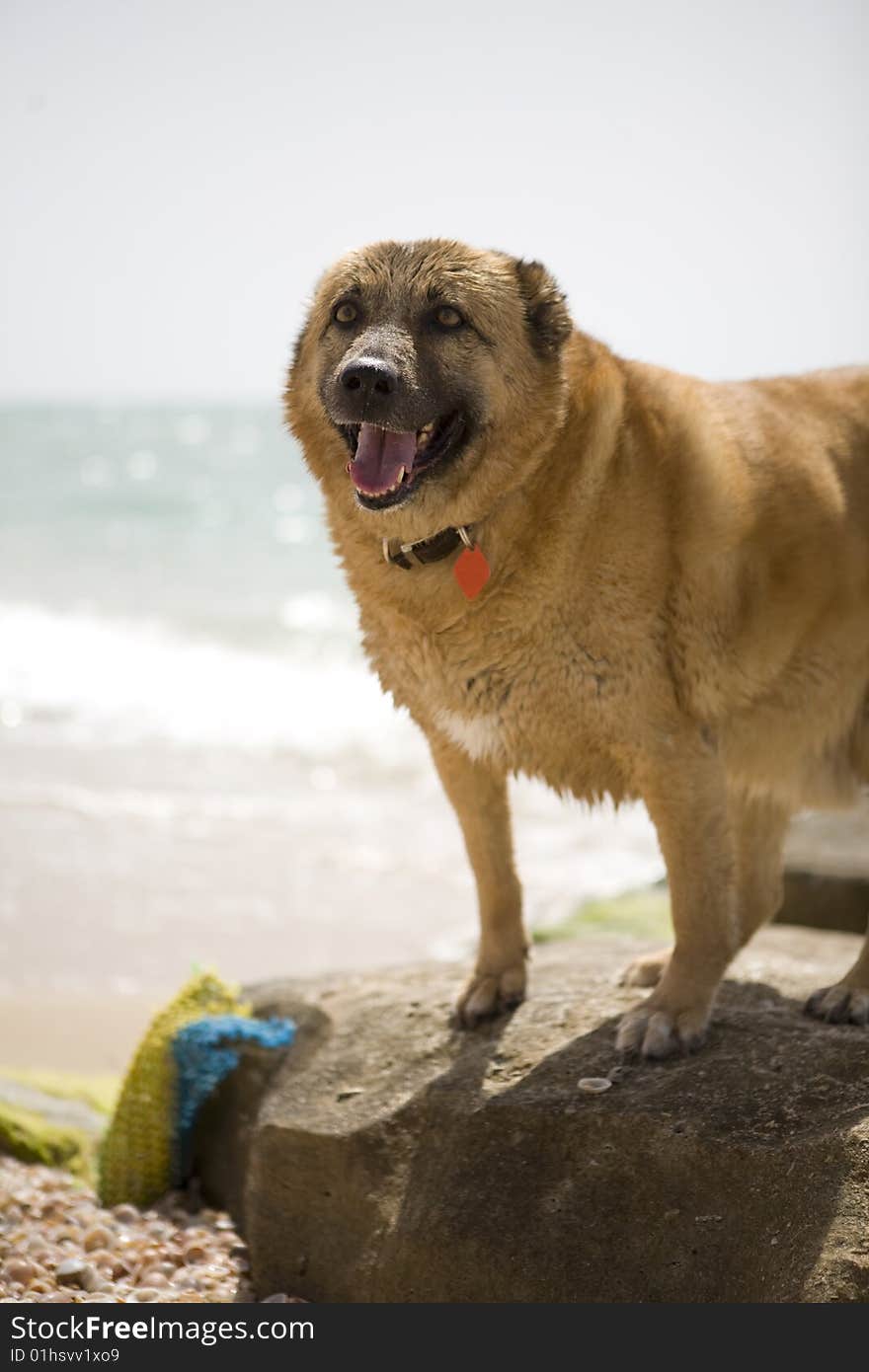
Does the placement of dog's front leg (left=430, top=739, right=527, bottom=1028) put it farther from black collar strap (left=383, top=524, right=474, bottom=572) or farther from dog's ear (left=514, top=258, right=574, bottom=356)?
dog's ear (left=514, top=258, right=574, bottom=356)

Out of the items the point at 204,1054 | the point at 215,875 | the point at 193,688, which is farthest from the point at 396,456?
the point at 193,688

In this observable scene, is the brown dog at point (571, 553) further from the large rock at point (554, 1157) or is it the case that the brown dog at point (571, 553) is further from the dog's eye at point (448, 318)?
the large rock at point (554, 1157)

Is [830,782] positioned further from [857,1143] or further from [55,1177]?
[55,1177]

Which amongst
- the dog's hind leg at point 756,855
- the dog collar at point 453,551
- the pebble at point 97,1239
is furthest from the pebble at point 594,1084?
the pebble at point 97,1239

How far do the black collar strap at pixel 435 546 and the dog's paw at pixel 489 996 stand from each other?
1.11m

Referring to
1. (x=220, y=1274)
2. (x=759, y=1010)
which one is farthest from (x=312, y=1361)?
(x=759, y=1010)

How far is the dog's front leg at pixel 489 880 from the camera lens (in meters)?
3.49

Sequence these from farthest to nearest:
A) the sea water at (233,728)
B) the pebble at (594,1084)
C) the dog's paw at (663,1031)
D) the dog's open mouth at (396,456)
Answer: the sea water at (233,728), the dog's paw at (663,1031), the pebble at (594,1084), the dog's open mouth at (396,456)

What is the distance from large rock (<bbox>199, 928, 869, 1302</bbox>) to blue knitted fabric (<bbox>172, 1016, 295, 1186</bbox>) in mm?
67

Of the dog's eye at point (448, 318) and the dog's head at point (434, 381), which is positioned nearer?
the dog's head at point (434, 381)

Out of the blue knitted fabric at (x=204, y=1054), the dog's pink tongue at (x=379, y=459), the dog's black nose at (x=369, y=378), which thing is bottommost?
the blue knitted fabric at (x=204, y=1054)

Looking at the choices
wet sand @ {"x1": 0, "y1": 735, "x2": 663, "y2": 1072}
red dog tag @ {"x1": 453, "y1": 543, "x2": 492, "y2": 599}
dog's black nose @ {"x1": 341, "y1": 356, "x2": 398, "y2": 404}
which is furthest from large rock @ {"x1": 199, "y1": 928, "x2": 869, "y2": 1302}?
wet sand @ {"x1": 0, "y1": 735, "x2": 663, "y2": 1072}

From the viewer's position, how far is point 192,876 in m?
7.02

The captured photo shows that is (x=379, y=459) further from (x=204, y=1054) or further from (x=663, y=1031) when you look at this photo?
(x=204, y=1054)
